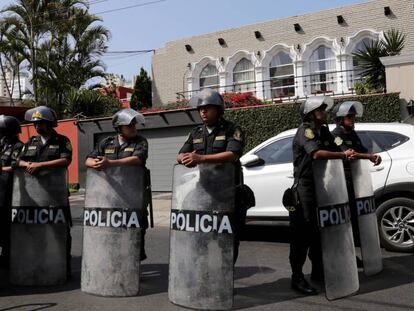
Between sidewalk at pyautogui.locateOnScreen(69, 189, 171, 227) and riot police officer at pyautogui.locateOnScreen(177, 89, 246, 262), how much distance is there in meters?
5.64

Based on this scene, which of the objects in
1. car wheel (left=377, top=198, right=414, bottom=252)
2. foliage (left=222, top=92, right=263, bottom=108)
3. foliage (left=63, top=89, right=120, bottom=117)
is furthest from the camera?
foliage (left=63, top=89, right=120, bottom=117)

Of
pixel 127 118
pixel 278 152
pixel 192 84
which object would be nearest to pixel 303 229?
pixel 127 118

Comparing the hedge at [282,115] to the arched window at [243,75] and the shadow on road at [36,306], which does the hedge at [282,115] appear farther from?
the shadow on road at [36,306]

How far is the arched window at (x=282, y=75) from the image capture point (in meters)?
19.8

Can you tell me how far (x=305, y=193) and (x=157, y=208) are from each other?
26.6 ft

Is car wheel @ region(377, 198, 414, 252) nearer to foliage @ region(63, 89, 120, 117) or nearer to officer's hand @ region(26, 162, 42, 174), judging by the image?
officer's hand @ region(26, 162, 42, 174)

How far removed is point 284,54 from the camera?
20.2 metres

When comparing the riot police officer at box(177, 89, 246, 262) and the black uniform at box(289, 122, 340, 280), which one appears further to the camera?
the black uniform at box(289, 122, 340, 280)

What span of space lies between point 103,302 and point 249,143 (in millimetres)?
10241

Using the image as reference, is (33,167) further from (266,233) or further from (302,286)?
(266,233)

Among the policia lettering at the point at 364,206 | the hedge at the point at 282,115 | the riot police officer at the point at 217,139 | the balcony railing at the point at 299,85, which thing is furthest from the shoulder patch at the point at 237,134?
the balcony railing at the point at 299,85

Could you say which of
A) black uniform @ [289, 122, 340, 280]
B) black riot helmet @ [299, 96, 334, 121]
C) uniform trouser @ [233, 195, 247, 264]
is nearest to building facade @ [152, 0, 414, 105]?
black riot helmet @ [299, 96, 334, 121]

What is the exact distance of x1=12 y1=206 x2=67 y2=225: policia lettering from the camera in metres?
4.96

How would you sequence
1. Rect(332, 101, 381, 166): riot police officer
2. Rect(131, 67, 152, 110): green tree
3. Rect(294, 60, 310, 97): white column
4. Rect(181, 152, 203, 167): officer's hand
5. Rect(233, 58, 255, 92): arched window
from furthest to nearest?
Rect(131, 67, 152, 110): green tree < Rect(233, 58, 255, 92): arched window < Rect(294, 60, 310, 97): white column < Rect(332, 101, 381, 166): riot police officer < Rect(181, 152, 203, 167): officer's hand
